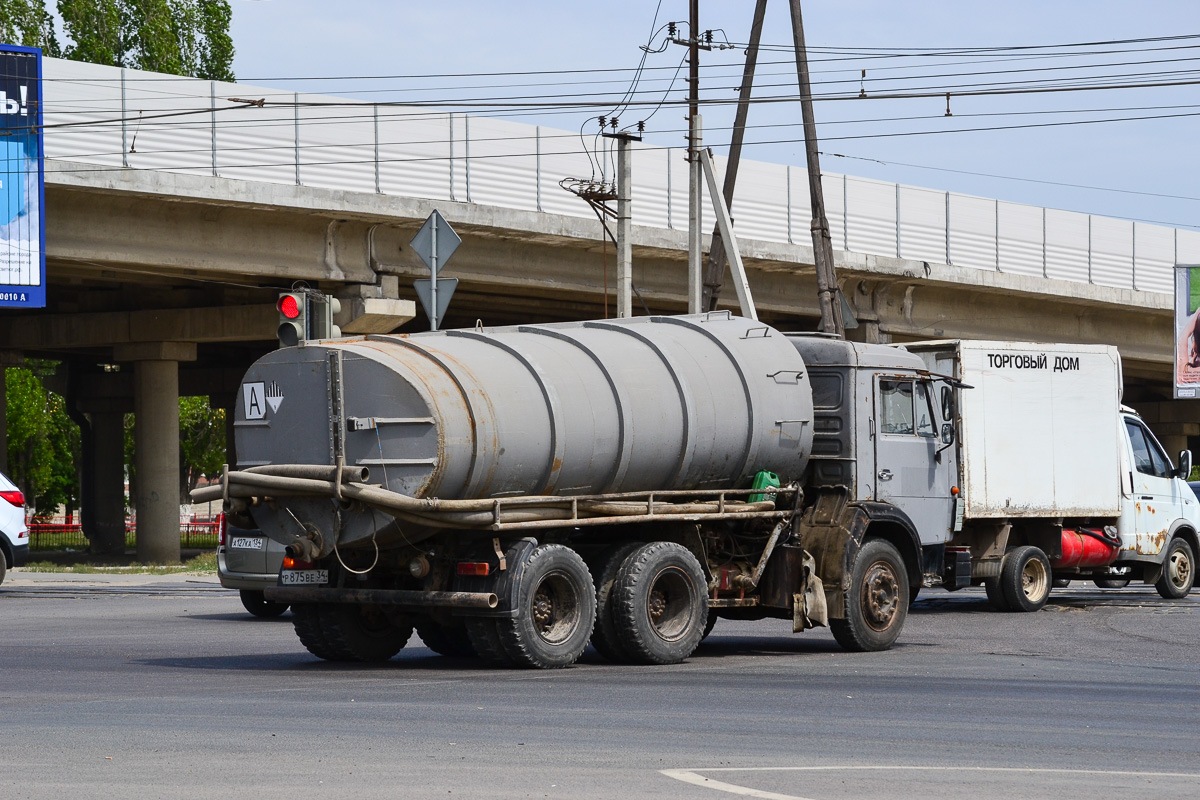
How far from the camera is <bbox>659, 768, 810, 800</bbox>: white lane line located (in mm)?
6949

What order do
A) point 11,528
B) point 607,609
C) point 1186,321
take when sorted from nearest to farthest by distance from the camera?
point 607,609
point 11,528
point 1186,321

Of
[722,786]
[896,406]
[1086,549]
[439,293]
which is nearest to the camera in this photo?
[722,786]

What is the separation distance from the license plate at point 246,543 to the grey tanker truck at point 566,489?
128 inches

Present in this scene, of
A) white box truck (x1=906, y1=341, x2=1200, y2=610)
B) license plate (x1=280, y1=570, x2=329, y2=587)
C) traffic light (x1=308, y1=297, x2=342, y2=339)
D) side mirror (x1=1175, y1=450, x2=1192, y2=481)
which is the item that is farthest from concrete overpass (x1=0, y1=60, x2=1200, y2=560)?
license plate (x1=280, y1=570, x2=329, y2=587)

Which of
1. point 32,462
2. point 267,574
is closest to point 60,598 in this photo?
point 267,574

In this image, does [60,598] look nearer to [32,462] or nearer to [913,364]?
[913,364]

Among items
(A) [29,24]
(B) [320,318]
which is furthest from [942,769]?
(A) [29,24]

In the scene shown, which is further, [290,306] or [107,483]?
[107,483]

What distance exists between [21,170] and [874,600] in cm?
1775

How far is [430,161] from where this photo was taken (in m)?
29.6

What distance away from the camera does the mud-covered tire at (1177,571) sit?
2109 centimetres

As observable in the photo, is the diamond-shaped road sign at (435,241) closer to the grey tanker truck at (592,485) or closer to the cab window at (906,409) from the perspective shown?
the grey tanker truck at (592,485)

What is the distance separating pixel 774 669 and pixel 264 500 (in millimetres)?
4080

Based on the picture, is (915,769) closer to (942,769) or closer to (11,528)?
(942,769)
